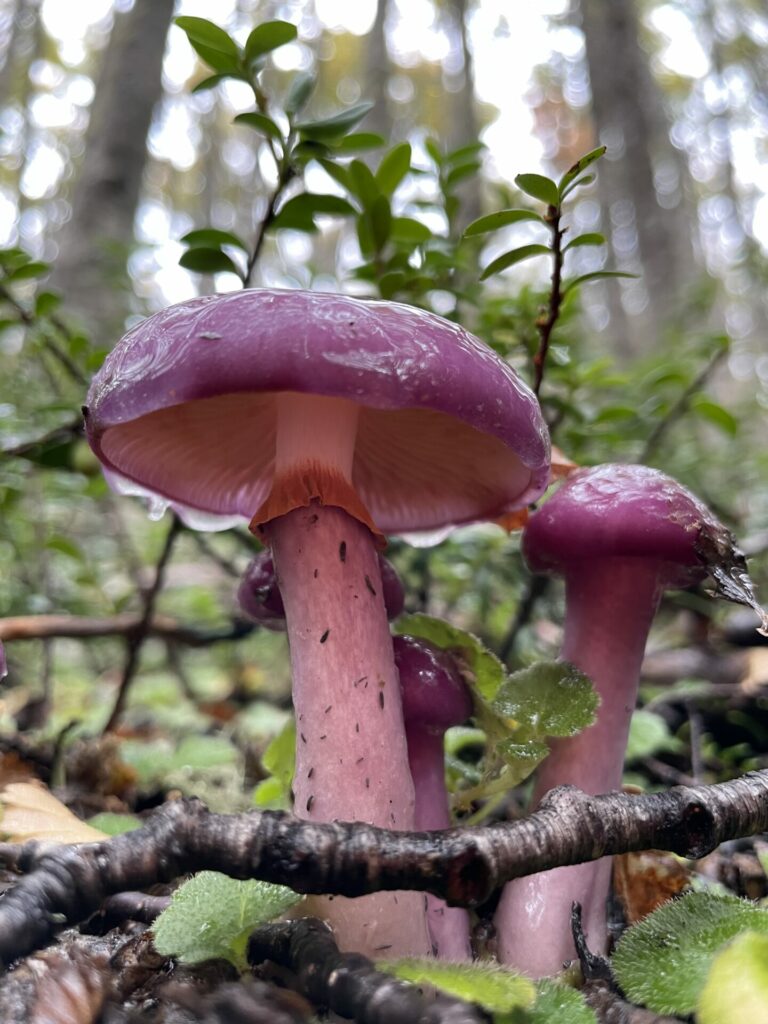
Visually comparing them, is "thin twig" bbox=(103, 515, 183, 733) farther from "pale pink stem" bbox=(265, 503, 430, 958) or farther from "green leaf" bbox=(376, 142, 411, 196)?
"green leaf" bbox=(376, 142, 411, 196)

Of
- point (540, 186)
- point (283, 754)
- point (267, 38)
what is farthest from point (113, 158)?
point (283, 754)

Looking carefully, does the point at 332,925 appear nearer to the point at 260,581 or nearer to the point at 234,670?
the point at 260,581

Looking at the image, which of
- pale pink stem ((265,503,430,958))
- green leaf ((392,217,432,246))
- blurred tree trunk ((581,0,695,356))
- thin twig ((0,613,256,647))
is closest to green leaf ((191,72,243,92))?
green leaf ((392,217,432,246))

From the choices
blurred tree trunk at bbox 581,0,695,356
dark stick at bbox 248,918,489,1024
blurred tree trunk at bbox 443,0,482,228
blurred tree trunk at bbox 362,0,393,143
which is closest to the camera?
dark stick at bbox 248,918,489,1024

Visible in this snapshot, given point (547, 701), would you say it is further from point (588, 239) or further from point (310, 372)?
point (588, 239)

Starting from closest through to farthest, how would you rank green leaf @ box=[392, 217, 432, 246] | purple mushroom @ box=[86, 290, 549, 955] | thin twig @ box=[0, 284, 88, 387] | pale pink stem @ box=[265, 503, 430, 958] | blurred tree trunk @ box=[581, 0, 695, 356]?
purple mushroom @ box=[86, 290, 549, 955]
pale pink stem @ box=[265, 503, 430, 958]
green leaf @ box=[392, 217, 432, 246]
thin twig @ box=[0, 284, 88, 387]
blurred tree trunk @ box=[581, 0, 695, 356]

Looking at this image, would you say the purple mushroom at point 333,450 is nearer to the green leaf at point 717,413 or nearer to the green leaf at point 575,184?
the green leaf at point 575,184

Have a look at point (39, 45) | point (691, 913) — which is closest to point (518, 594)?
point (691, 913)
